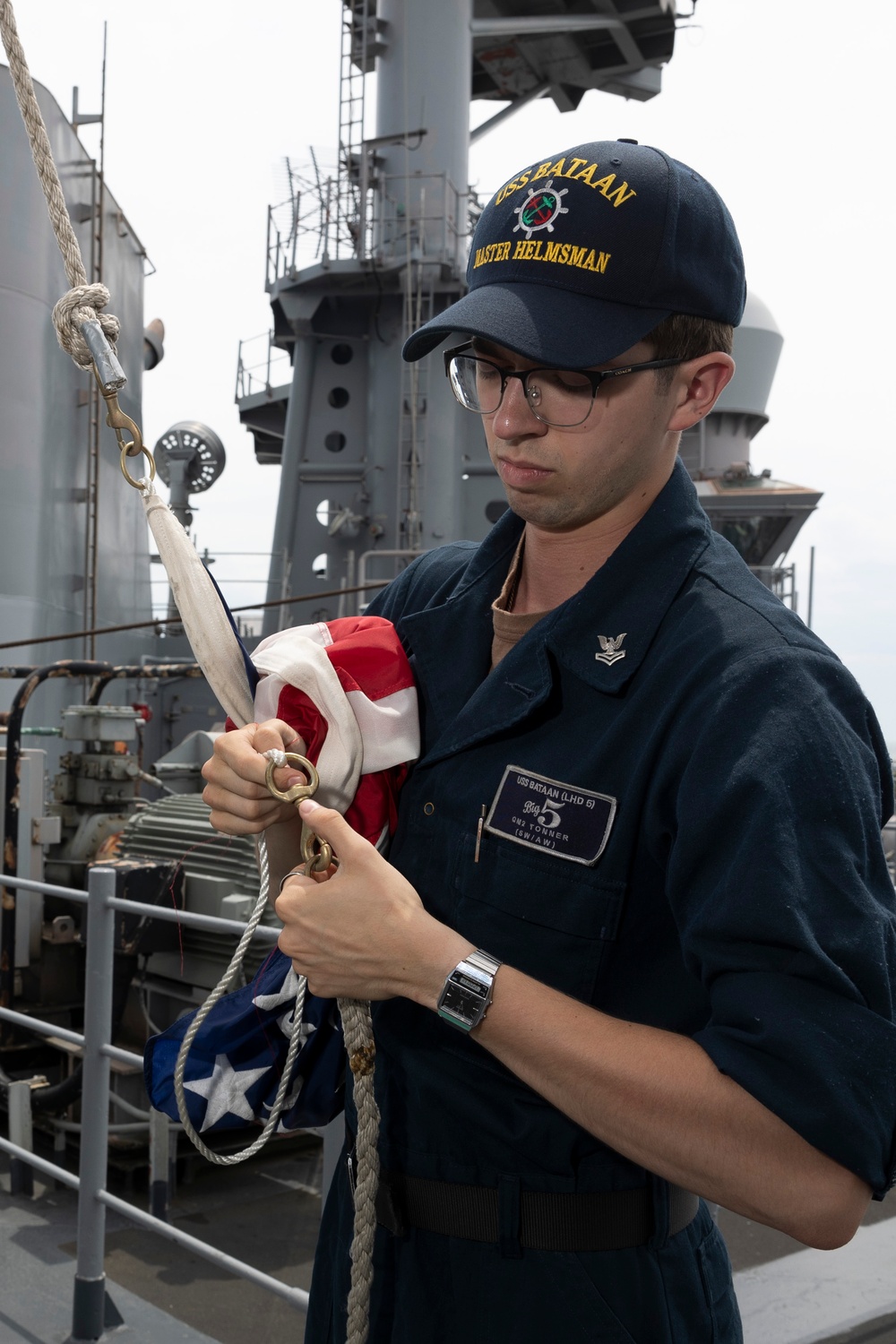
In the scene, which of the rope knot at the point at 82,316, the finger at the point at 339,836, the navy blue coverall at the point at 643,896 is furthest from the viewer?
the rope knot at the point at 82,316

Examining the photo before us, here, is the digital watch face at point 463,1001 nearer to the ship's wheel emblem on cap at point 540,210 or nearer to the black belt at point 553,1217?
the black belt at point 553,1217

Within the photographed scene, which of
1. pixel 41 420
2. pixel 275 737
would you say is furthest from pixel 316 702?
pixel 41 420

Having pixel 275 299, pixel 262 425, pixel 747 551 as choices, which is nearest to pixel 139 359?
pixel 275 299

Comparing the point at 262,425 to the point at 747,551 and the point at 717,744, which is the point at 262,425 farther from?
the point at 717,744

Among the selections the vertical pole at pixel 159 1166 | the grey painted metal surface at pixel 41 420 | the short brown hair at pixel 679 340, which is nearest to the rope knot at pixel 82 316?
the short brown hair at pixel 679 340

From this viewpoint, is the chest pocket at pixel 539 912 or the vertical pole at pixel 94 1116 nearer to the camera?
the chest pocket at pixel 539 912

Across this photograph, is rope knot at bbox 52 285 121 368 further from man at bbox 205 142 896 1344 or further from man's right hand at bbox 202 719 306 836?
man's right hand at bbox 202 719 306 836

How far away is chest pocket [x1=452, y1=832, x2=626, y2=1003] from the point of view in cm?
99

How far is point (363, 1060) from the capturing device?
1045mm

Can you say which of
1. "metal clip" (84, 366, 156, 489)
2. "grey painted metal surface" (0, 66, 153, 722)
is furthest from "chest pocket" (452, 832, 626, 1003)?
Result: "grey painted metal surface" (0, 66, 153, 722)

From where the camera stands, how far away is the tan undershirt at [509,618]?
3.92 ft

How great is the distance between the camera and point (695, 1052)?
864 mm

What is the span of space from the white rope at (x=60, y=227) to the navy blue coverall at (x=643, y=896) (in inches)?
20.1

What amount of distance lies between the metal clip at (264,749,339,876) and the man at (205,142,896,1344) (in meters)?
0.02
